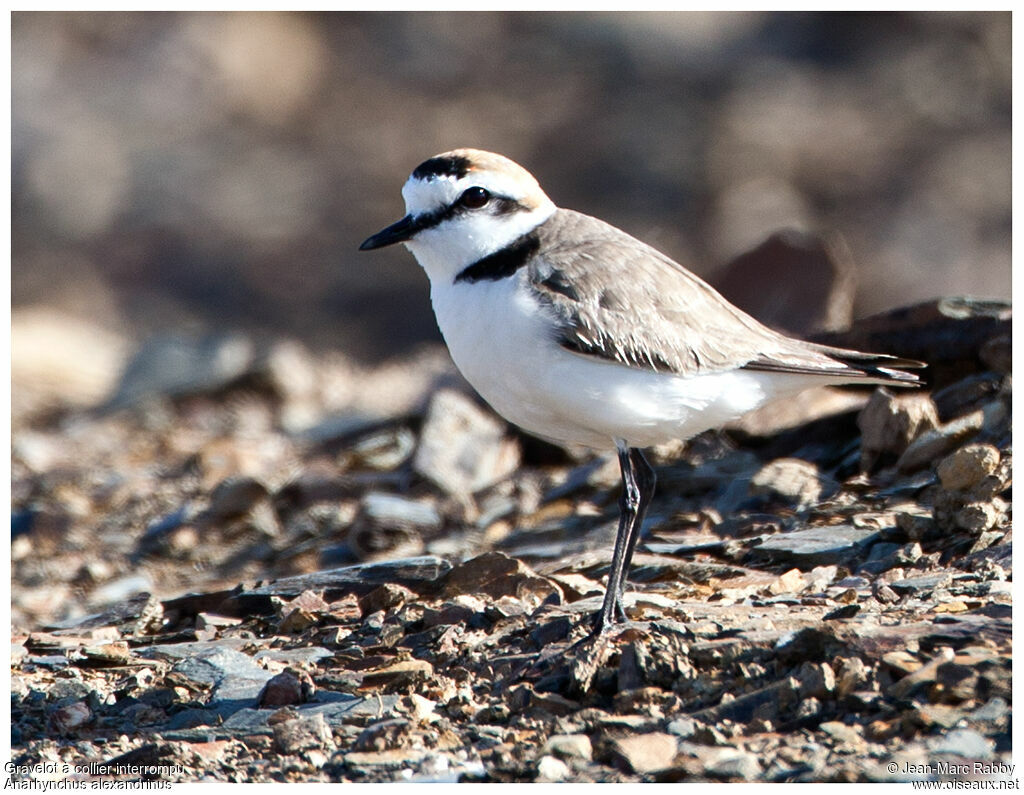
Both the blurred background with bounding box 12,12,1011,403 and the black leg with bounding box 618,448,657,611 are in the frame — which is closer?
the black leg with bounding box 618,448,657,611

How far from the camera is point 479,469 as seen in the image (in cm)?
747

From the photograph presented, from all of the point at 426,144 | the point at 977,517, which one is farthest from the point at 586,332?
the point at 426,144

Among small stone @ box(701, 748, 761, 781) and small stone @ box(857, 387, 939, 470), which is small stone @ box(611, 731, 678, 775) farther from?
small stone @ box(857, 387, 939, 470)

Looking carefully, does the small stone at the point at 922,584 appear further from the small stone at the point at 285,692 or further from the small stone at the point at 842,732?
the small stone at the point at 285,692

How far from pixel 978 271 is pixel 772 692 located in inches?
480

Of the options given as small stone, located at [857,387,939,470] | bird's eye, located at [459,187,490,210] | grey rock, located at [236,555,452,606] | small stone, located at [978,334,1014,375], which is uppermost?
bird's eye, located at [459,187,490,210]

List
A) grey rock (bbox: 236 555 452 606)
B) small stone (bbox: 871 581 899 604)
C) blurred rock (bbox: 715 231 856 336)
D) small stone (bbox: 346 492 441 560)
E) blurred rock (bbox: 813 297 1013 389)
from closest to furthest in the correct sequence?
small stone (bbox: 871 581 899 604) → grey rock (bbox: 236 555 452 606) → blurred rock (bbox: 813 297 1013 389) → small stone (bbox: 346 492 441 560) → blurred rock (bbox: 715 231 856 336)

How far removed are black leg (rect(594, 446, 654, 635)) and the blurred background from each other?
27.8ft

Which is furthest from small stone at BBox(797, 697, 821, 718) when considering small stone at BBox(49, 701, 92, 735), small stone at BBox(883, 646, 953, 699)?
small stone at BBox(49, 701, 92, 735)

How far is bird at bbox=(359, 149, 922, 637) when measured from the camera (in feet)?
16.0

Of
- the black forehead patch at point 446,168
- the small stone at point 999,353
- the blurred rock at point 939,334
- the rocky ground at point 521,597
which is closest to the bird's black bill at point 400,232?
the black forehead patch at point 446,168

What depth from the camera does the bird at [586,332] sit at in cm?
487

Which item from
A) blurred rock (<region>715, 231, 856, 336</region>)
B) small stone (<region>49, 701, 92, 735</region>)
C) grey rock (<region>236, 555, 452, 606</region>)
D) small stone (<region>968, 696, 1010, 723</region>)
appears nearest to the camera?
small stone (<region>968, 696, 1010, 723</region>)

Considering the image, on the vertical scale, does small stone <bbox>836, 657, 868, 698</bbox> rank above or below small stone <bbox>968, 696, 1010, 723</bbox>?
above
